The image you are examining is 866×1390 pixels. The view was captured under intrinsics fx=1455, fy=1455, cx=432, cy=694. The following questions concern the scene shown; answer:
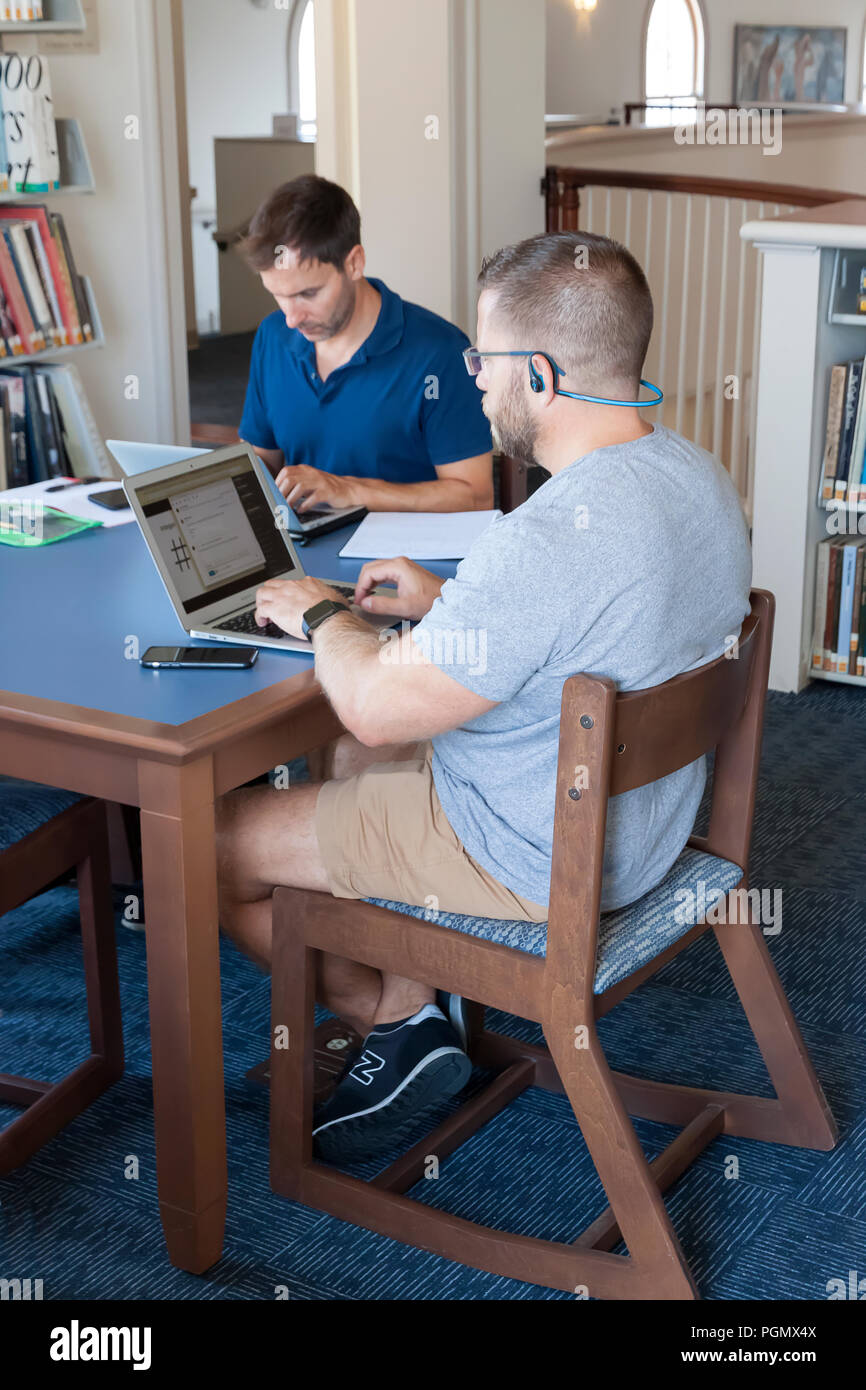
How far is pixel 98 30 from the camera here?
12.3ft

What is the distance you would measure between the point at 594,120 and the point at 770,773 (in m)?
8.95

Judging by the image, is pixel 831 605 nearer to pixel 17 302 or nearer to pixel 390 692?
pixel 17 302

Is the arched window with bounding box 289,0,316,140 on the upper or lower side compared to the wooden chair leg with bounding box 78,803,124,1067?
upper

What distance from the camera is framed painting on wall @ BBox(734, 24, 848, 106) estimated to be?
12078 millimetres

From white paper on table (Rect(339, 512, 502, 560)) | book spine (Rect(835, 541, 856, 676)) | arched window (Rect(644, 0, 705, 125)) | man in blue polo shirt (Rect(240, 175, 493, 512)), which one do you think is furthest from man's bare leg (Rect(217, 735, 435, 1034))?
arched window (Rect(644, 0, 705, 125))

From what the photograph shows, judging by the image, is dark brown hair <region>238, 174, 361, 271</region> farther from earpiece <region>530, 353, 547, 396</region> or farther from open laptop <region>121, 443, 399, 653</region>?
earpiece <region>530, 353, 547, 396</region>

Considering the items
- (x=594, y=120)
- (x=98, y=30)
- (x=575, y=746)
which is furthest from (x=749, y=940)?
(x=594, y=120)

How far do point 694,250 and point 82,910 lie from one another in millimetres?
5560

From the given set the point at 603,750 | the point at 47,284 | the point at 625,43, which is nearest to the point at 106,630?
the point at 603,750

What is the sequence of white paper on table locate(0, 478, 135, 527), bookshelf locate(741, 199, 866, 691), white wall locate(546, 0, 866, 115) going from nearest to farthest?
white paper on table locate(0, 478, 135, 527) → bookshelf locate(741, 199, 866, 691) → white wall locate(546, 0, 866, 115)

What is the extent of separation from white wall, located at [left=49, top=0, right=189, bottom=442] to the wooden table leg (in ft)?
8.82

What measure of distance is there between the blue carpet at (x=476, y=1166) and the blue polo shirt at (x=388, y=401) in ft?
3.12

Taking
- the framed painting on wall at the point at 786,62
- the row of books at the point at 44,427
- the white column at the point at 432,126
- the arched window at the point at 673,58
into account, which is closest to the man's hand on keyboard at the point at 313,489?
the row of books at the point at 44,427

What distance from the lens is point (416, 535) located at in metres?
2.28
